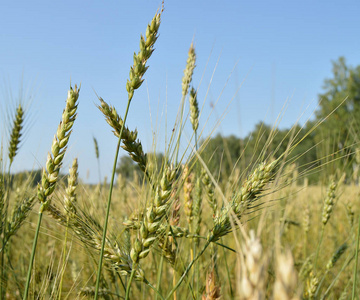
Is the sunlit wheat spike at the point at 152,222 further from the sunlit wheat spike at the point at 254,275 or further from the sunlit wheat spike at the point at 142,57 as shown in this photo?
the sunlit wheat spike at the point at 254,275

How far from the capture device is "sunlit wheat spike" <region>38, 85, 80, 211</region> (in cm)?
97

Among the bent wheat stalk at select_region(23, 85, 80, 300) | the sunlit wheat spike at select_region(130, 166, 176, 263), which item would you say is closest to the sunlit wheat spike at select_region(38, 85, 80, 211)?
the bent wheat stalk at select_region(23, 85, 80, 300)

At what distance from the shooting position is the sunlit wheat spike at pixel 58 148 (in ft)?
3.17

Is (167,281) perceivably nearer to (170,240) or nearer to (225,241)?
(225,241)

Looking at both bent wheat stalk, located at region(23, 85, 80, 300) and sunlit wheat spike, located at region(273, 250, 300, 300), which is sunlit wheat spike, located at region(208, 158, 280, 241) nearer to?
bent wheat stalk, located at region(23, 85, 80, 300)

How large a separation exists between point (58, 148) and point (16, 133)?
47.7 inches

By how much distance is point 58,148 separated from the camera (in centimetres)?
98

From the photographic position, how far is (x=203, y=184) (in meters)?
1.79

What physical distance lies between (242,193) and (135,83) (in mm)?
494

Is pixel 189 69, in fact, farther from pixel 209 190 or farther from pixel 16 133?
pixel 16 133

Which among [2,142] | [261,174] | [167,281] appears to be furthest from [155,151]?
[167,281]

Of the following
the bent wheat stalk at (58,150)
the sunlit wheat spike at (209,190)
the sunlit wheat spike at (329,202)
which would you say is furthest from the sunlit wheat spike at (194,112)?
the sunlit wheat spike at (329,202)

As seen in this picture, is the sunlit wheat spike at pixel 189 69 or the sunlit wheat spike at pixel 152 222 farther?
the sunlit wheat spike at pixel 189 69

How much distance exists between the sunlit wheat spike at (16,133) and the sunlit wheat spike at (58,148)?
3.55 ft
